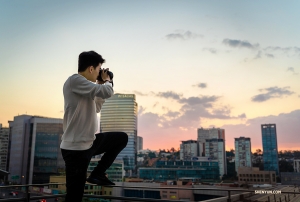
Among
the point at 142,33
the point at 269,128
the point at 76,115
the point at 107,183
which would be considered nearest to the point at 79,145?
the point at 76,115

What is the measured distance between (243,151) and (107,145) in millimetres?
90007

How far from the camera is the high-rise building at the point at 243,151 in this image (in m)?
84.5

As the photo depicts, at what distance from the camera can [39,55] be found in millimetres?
17812

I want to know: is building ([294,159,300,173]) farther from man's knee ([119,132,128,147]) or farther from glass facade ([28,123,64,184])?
man's knee ([119,132,128,147])

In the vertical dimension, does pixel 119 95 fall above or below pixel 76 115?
above

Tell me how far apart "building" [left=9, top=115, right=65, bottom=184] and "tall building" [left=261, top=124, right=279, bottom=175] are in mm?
58329

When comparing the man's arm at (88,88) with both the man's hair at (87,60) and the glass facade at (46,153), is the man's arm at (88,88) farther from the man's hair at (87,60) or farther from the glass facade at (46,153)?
the glass facade at (46,153)

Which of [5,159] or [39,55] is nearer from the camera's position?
[39,55]

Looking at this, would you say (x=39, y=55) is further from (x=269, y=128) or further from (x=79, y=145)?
(x=269, y=128)

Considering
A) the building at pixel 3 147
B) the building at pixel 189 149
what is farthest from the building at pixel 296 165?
the building at pixel 3 147

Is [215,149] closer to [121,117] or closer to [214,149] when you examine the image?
[214,149]

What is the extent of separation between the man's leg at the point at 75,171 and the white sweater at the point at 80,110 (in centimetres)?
3

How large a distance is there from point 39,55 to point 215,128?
10378cm

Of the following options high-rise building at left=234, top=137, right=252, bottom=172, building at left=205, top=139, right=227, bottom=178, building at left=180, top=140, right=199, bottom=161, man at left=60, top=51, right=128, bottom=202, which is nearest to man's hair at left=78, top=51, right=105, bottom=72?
man at left=60, top=51, right=128, bottom=202
